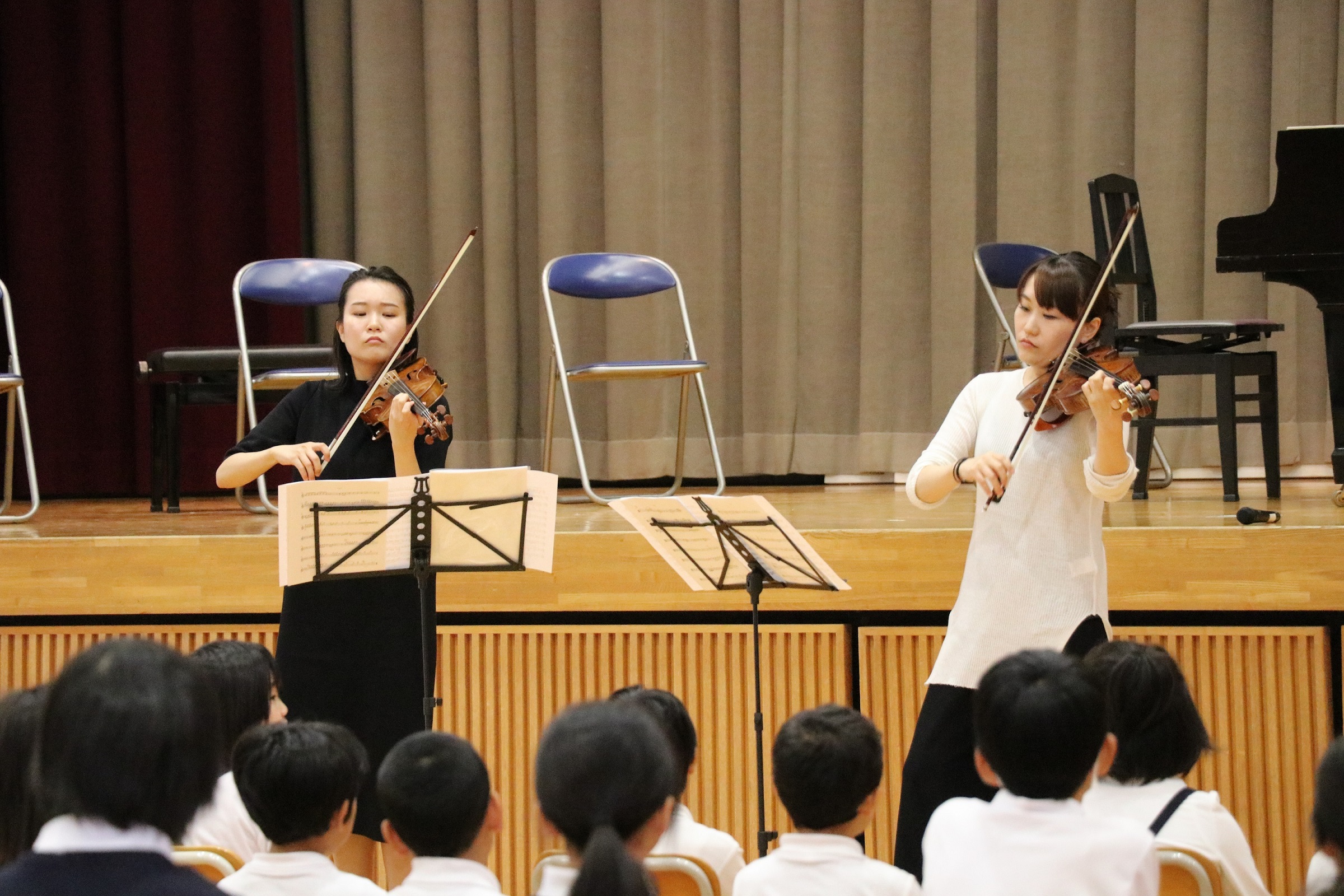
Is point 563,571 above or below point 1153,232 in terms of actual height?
below

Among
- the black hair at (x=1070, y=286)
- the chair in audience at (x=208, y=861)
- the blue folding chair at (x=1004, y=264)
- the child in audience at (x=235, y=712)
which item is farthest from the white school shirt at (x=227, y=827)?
the blue folding chair at (x=1004, y=264)

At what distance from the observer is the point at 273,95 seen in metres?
5.55

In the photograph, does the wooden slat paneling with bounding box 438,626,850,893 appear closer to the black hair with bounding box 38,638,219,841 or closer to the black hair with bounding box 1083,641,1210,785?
the black hair with bounding box 1083,641,1210,785

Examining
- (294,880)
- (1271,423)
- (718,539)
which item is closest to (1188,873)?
(294,880)

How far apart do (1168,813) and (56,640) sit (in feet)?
10.00

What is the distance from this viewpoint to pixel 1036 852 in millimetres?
1616

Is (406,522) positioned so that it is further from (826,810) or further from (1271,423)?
(1271,423)

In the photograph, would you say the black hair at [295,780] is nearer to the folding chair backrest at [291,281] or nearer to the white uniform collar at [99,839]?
the white uniform collar at [99,839]

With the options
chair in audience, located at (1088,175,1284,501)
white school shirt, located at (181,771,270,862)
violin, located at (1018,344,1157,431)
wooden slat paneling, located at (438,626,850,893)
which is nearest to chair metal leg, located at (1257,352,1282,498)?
chair in audience, located at (1088,175,1284,501)

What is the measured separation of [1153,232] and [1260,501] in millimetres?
1547

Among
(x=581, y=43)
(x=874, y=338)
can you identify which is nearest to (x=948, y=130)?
(x=874, y=338)

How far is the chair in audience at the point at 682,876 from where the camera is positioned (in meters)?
1.77

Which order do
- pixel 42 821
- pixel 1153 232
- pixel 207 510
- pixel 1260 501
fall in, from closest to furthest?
1. pixel 42 821
2. pixel 1260 501
3. pixel 207 510
4. pixel 1153 232

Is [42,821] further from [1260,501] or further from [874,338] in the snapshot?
[874,338]
